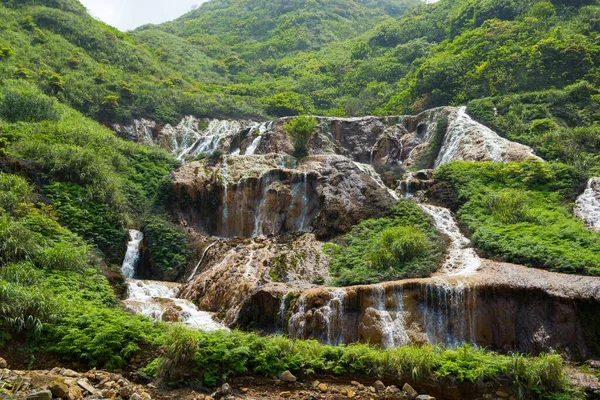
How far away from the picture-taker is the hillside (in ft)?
29.2

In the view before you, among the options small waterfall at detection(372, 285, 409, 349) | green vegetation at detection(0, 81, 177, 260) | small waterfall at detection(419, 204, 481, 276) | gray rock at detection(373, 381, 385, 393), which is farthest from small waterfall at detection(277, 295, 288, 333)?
green vegetation at detection(0, 81, 177, 260)

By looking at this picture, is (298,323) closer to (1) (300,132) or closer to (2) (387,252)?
(2) (387,252)

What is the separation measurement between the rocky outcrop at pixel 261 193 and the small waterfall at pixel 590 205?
8271 mm

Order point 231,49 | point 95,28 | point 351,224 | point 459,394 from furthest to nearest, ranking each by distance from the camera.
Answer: point 231,49, point 95,28, point 351,224, point 459,394

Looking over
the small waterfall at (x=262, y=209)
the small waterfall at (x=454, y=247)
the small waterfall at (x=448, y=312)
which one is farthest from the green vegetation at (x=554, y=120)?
the small waterfall at (x=262, y=209)

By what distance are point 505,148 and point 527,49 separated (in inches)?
508

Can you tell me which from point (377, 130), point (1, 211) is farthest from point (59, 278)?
point (377, 130)

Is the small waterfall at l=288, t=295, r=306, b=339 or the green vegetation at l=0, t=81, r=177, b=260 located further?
the green vegetation at l=0, t=81, r=177, b=260

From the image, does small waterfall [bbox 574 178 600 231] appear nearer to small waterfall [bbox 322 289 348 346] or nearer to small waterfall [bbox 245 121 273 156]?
small waterfall [bbox 322 289 348 346]

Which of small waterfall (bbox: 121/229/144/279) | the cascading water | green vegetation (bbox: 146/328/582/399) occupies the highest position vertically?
small waterfall (bbox: 121/229/144/279)

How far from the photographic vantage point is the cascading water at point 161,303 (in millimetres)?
14344

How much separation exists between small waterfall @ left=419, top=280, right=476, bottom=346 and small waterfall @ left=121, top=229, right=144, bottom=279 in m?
12.9

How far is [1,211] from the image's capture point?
44.9 ft

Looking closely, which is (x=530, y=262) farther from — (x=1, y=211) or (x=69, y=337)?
(x=1, y=211)
